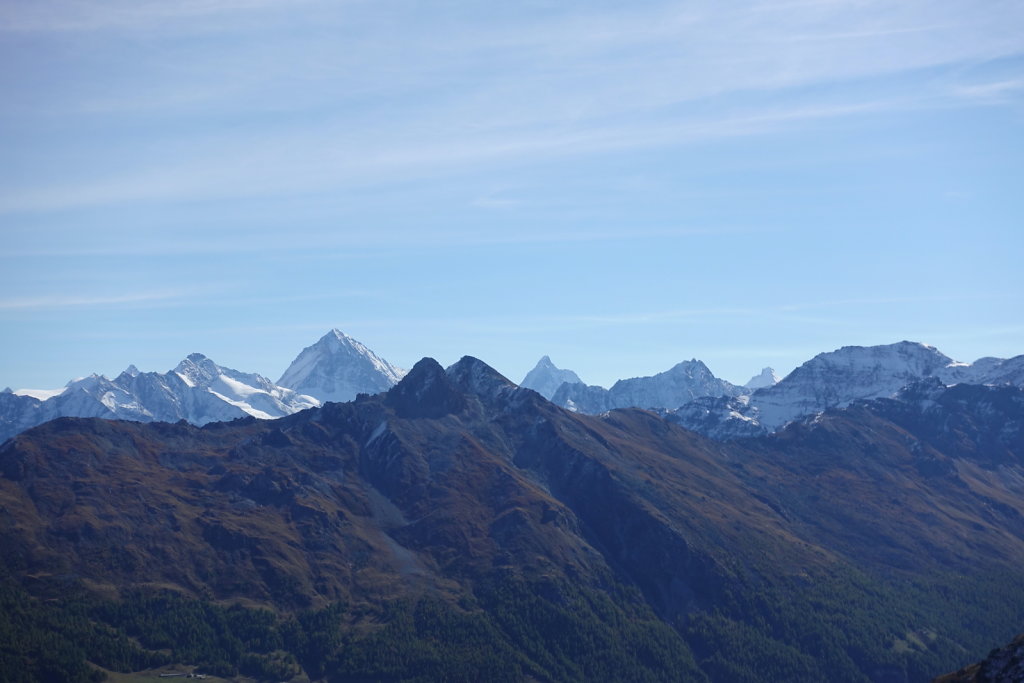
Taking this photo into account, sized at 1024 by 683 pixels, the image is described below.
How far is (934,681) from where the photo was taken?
189625 mm

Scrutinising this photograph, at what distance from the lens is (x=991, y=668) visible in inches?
6845

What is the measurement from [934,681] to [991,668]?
56.5ft

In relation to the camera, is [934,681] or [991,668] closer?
[991,668]
